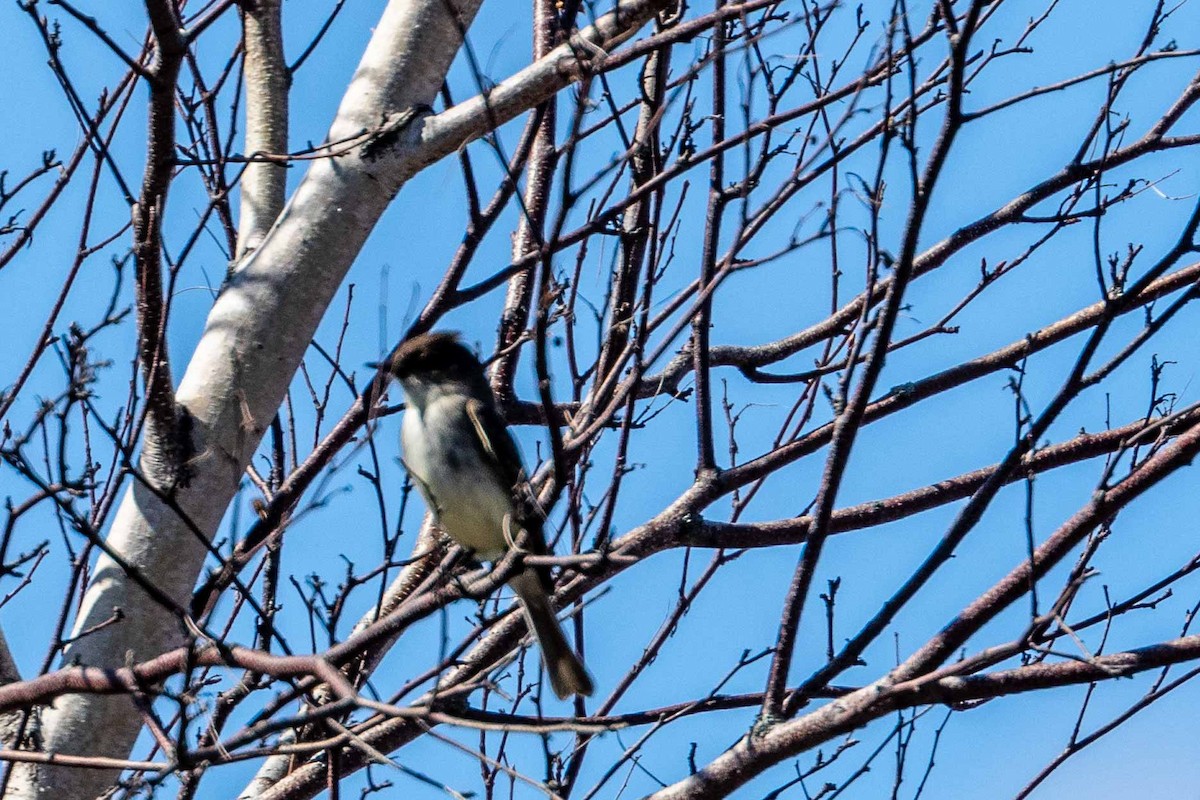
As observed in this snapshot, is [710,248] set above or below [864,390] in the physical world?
above

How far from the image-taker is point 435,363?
477cm

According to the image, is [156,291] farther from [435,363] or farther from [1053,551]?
[1053,551]

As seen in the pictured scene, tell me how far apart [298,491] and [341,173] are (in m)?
0.83

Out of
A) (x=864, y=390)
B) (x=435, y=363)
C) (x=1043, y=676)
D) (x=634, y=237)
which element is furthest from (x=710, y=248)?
(x=435, y=363)

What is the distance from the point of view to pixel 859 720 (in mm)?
2414

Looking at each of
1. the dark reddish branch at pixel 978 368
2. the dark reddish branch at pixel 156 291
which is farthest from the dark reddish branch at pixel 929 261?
the dark reddish branch at pixel 156 291

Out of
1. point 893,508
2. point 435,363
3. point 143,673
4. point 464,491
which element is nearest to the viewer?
point 143,673

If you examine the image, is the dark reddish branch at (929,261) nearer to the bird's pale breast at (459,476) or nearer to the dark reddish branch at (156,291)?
the bird's pale breast at (459,476)

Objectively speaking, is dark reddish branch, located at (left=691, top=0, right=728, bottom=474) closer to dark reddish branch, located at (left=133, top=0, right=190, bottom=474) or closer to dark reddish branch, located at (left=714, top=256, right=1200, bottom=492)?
dark reddish branch, located at (left=714, top=256, right=1200, bottom=492)

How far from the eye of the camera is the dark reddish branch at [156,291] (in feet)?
10.0

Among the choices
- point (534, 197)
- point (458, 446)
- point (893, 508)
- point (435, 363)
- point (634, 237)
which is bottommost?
point (893, 508)

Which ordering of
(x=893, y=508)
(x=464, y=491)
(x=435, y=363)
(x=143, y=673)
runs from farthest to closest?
1. (x=435, y=363)
2. (x=464, y=491)
3. (x=893, y=508)
4. (x=143, y=673)

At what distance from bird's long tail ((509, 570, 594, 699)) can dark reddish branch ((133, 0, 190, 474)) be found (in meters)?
1.21

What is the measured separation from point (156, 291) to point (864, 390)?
1687 millimetres
